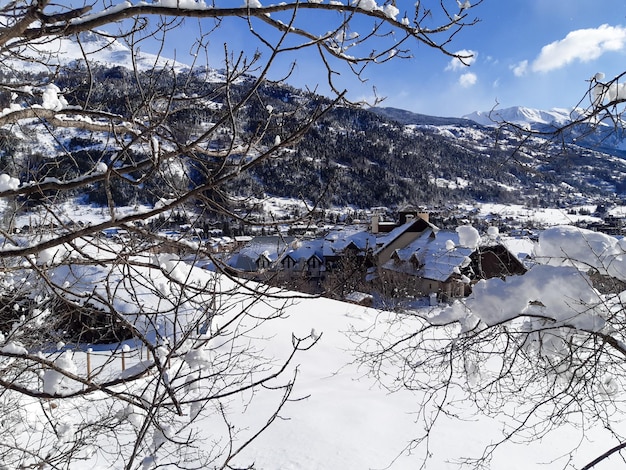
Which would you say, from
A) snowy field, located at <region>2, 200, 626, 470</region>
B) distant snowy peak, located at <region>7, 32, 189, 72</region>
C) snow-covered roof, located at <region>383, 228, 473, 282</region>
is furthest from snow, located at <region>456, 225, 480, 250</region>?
snow-covered roof, located at <region>383, 228, 473, 282</region>

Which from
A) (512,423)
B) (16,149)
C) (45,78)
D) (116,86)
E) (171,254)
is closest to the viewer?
(171,254)

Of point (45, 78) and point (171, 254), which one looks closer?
point (171, 254)

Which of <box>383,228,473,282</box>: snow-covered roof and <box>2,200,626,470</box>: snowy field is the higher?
<box>383,228,473,282</box>: snow-covered roof

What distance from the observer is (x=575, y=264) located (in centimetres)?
307

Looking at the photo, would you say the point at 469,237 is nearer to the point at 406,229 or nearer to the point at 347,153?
the point at 406,229

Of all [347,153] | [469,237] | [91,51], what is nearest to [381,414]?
[469,237]

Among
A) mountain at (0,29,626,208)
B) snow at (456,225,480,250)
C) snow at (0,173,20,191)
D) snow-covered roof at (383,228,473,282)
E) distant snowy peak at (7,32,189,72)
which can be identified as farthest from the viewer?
snow-covered roof at (383,228,473,282)

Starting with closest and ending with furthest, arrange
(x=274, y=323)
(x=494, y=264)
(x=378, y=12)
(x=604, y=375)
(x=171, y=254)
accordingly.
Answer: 1. (x=378, y=12)
2. (x=171, y=254)
3. (x=604, y=375)
4. (x=494, y=264)
5. (x=274, y=323)

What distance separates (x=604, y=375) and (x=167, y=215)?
11.4ft

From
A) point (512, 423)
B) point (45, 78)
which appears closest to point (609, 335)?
point (45, 78)

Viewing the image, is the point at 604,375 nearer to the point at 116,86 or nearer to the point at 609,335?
the point at 609,335

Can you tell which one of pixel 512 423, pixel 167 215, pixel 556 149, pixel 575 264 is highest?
pixel 556 149

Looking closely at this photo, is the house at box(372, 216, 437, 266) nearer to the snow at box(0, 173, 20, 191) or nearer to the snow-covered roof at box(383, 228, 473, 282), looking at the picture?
the snow-covered roof at box(383, 228, 473, 282)

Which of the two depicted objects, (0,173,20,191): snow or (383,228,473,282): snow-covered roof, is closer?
(0,173,20,191): snow
